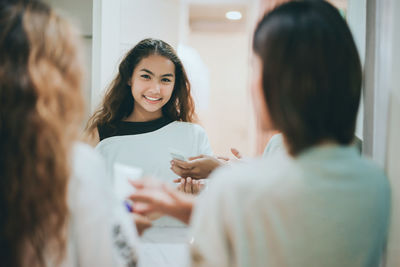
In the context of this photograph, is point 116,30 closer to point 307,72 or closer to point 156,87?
point 156,87

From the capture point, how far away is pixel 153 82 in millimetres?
1142

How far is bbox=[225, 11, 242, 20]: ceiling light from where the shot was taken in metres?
2.12

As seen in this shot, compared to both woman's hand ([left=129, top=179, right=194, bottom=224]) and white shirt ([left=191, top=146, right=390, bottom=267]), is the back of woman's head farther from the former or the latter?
woman's hand ([left=129, top=179, right=194, bottom=224])

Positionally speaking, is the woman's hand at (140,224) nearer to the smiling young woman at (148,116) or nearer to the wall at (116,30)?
the smiling young woman at (148,116)

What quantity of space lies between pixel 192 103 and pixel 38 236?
0.91 m

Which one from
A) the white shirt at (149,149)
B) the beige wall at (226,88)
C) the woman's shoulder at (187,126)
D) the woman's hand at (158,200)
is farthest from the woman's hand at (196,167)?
the beige wall at (226,88)

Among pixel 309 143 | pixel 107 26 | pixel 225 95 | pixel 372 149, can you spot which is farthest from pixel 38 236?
pixel 225 95

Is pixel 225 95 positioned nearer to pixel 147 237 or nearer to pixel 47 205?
pixel 147 237

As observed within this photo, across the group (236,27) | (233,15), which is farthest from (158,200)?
(236,27)

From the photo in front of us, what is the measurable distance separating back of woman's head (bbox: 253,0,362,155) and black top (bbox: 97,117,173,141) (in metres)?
0.80

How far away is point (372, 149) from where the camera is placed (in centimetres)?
84

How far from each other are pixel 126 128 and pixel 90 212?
2.53 ft

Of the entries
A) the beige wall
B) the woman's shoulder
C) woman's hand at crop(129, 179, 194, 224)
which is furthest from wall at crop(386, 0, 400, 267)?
the beige wall

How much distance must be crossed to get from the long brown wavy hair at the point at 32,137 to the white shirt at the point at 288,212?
21 cm
